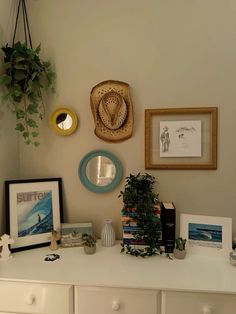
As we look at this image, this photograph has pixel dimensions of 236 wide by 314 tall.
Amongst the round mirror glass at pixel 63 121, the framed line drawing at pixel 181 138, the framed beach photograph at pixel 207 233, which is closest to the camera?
the framed beach photograph at pixel 207 233

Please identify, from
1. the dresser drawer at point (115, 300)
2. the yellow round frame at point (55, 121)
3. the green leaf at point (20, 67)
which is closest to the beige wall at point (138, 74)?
the yellow round frame at point (55, 121)

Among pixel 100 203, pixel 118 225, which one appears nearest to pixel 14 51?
pixel 100 203

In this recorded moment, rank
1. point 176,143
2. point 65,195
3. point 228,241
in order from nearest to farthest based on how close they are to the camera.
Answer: point 228,241, point 176,143, point 65,195

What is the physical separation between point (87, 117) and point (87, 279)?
94 cm

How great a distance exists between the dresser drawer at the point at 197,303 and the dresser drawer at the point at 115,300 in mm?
→ 57

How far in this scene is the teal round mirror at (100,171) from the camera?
1.54 m

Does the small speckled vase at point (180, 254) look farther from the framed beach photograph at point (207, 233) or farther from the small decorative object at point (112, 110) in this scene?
the small decorative object at point (112, 110)

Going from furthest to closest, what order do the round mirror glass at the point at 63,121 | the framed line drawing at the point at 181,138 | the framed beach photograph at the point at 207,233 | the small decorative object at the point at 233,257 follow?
the round mirror glass at the point at 63,121 → the framed line drawing at the point at 181,138 → the framed beach photograph at the point at 207,233 → the small decorative object at the point at 233,257

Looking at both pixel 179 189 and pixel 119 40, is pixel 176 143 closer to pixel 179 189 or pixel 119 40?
pixel 179 189

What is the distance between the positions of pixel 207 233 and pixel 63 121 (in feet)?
3.65

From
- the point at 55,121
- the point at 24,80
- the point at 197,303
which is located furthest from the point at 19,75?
the point at 197,303

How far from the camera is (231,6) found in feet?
4.62

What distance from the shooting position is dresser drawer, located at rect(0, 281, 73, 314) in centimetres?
110

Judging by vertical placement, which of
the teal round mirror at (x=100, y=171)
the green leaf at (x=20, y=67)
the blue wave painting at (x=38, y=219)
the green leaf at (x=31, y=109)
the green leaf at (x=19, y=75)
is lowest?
the blue wave painting at (x=38, y=219)
